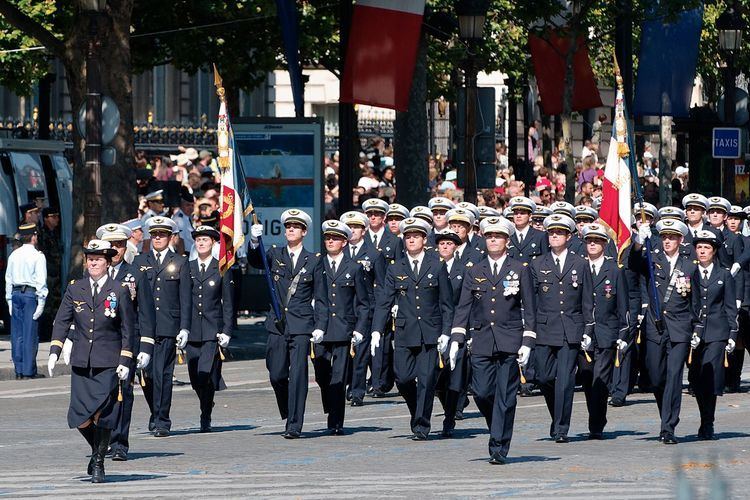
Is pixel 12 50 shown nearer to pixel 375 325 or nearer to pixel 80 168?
pixel 80 168

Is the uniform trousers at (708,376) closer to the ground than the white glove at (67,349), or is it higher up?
closer to the ground

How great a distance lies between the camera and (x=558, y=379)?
52.9 ft

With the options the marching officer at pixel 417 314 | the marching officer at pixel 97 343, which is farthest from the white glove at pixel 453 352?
the marching officer at pixel 97 343

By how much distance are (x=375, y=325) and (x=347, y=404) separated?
9.31ft

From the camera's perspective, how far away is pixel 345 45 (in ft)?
87.4

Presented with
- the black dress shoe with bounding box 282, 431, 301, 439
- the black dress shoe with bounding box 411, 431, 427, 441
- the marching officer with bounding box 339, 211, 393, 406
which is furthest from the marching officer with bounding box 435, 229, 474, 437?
the marching officer with bounding box 339, 211, 393, 406

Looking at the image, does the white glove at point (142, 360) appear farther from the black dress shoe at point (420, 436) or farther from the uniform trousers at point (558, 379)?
the uniform trousers at point (558, 379)

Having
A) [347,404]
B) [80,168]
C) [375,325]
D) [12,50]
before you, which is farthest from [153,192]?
[375,325]

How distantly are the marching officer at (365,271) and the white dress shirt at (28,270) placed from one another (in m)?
4.82

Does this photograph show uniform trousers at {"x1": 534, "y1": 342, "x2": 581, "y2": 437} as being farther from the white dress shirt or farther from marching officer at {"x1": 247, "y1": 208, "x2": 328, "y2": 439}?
the white dress shirt

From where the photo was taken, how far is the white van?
2684 centimetres

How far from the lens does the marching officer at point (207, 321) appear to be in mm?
16875

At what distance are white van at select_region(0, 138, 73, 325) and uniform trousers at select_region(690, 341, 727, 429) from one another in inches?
496

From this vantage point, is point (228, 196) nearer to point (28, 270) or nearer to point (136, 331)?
point (136, 331)
